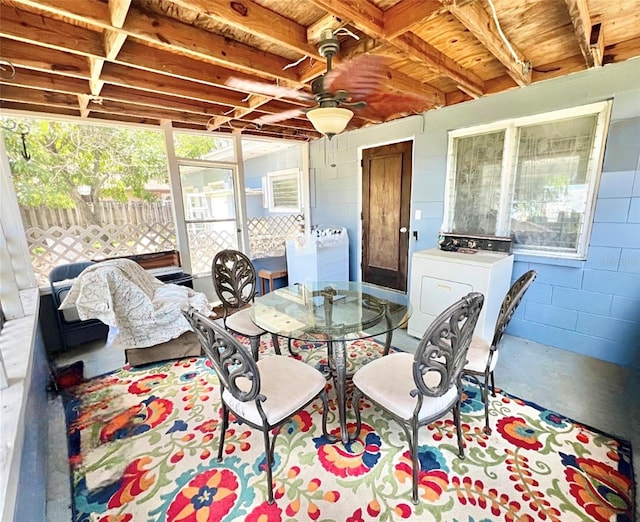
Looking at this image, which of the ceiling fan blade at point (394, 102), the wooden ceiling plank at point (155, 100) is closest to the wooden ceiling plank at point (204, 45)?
the ceiling fan blade at point (394, 102)

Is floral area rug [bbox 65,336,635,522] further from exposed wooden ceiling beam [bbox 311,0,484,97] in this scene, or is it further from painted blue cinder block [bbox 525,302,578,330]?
exposed wooden ceiling beam [bbox 311,0,484,97]

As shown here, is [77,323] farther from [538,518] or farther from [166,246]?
[538,518]

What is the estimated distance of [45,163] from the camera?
3363 mm

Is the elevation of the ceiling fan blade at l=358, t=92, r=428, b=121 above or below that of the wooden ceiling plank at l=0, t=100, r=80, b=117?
below

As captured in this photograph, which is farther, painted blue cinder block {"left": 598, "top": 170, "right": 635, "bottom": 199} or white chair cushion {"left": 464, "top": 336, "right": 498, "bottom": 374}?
painted blue cinder block {"left": 598, "top": 170, "right": 635, "bottom": 199}

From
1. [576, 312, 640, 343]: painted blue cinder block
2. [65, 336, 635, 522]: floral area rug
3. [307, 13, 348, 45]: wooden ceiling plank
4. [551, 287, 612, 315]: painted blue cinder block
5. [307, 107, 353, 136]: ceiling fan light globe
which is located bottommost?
[65, 336, 635, 522]: floral area rug

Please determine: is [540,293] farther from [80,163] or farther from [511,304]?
[80,163]

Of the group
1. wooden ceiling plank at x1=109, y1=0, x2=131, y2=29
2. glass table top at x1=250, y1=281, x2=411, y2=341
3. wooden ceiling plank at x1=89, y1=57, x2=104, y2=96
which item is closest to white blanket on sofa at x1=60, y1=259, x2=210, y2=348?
glass table top at x1=250, y1=281, x2=411, y2=341

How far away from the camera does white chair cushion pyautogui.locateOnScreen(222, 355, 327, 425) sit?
1417 mm

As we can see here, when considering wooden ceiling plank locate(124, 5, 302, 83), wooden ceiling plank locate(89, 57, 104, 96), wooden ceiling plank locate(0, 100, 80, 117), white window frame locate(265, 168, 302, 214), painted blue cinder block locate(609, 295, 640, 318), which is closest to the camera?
wooden ceiling plank locate(124, 5, 302, 83)

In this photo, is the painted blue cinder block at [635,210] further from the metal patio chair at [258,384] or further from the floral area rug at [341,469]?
the metal patio chair at [258,384]

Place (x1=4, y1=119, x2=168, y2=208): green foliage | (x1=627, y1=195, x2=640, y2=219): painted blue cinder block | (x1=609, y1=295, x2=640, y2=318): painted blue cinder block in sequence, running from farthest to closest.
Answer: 1. (x1=4, y1=119, x2=168, y2=208): green foliage
2. (x1=609, y1=295, x2=640, y2=318): painted blue cinder block
3. (x1=627, y1=195, x2=640, y2=219): painted blue cinder block

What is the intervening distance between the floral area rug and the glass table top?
23.1 inches

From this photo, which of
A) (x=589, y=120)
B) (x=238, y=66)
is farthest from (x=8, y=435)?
(x=589, y=120)
